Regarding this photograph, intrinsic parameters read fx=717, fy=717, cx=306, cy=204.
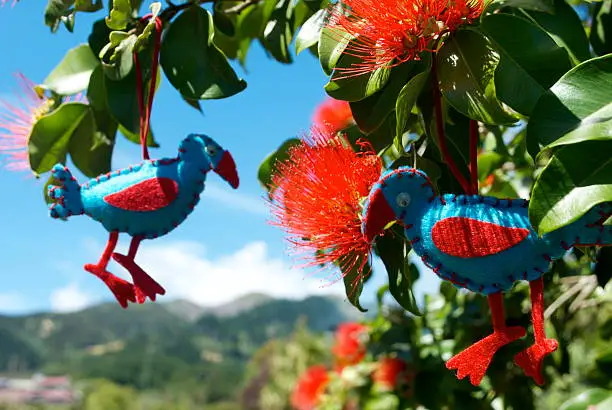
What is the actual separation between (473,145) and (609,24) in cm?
37

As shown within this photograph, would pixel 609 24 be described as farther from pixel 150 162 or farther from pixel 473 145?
pixel 150 162

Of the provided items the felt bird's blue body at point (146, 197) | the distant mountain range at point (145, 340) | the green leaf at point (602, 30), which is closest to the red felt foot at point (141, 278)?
the felt bird's blue body at point (146, 197)

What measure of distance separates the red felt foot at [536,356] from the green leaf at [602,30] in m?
0.47

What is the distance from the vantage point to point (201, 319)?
272 ft

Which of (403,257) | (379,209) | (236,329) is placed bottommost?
(236,329)

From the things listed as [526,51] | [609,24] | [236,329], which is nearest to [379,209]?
[526,51]

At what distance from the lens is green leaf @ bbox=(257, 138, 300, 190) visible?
3.46 feet

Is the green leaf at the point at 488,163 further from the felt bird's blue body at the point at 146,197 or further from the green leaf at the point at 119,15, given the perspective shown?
the green leaf at the point at 119,15

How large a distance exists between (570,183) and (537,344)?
0.19 meters

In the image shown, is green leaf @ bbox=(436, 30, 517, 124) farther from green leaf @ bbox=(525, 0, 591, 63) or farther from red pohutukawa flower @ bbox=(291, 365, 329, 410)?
red pohutukawa flower @ bbox=(291, 365, 329, 410)

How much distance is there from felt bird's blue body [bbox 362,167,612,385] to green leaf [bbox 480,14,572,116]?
0.11 metres

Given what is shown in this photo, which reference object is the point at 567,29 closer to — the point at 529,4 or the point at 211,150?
the point at 529,4

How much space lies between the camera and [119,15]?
945mm

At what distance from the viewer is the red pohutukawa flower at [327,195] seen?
791 mm
